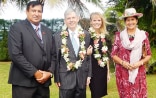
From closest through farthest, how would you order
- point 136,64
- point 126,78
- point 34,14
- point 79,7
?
1. point 34,14
2. point 136,64
3. point 126,78
4. point 79,7

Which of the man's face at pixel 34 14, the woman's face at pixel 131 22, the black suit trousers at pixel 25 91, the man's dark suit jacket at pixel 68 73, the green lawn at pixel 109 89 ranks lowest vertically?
the green lawn at pixel 109 89

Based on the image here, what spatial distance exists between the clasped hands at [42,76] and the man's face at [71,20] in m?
0.86

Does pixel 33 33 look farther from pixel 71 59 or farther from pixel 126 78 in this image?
pixel 126 78

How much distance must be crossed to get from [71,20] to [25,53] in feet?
3.01

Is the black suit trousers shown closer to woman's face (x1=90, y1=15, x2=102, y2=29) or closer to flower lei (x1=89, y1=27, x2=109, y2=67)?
flower lei (x1=89, y1=27, x2=109, y2=67)

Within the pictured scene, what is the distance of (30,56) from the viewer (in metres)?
5.84

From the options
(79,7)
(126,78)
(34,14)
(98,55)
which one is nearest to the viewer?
(34,14)

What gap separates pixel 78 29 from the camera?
6359mm

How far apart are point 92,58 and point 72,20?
42.7 inches

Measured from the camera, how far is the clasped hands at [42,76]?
580 centimetres

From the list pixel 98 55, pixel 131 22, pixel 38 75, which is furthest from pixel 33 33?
pixel 131 22

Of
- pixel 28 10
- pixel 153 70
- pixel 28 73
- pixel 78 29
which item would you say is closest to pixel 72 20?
pixel 78 29

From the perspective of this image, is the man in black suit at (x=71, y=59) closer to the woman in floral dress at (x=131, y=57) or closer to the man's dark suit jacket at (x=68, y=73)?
the man's dark suit jacket at (x=68, y=73)

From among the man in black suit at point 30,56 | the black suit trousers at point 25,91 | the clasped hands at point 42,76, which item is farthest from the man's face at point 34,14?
the black suit trousers at point 25,91
